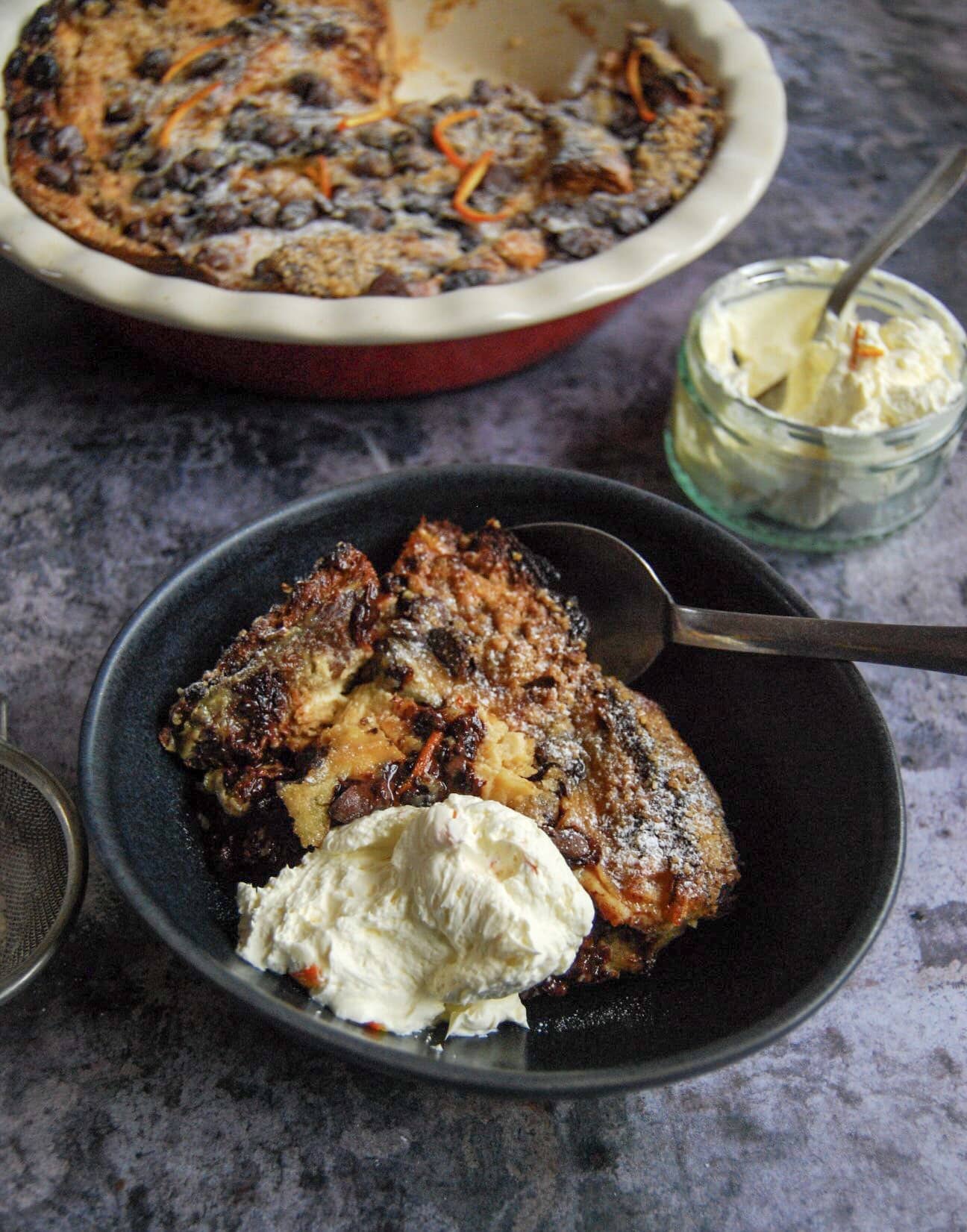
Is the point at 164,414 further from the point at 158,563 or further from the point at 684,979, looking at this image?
the point at 684,979

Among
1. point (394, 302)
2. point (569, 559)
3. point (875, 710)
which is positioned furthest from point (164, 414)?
point (875, 710)

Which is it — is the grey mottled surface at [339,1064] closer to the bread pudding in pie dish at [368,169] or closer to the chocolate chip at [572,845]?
the bread pudding in pie dish at [368,169]

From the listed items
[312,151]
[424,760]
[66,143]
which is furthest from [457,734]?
[66,143]

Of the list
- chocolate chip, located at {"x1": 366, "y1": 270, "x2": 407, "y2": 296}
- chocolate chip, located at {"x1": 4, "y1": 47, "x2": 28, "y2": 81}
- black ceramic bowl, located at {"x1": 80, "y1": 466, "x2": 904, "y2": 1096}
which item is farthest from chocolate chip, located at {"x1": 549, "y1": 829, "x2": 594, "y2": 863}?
chocolate chip, located at {"x1": 4, "y1": 47, "x2": 28, "y2": 81}

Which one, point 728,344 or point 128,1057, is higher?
point 728,344

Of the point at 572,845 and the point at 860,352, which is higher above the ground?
the point at 860,352

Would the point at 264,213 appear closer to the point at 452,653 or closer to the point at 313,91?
the point at 313,91
